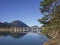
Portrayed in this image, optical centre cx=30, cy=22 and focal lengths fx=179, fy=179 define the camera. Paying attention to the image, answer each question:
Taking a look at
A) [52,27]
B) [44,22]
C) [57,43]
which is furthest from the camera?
[44,22]

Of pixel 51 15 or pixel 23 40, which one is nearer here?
pixel 51 15

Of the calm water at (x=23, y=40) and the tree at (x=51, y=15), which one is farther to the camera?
the calm water at (x=23, y=40)

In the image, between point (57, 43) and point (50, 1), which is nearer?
point (57, 43)

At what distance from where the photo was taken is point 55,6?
27.1m

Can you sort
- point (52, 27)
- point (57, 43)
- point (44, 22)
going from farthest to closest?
point (44, 22) < point (52, 27) < point (57, 43)

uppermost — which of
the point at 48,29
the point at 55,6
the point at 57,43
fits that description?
the point at 55,6

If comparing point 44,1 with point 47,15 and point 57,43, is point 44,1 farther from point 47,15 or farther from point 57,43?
point 57,43

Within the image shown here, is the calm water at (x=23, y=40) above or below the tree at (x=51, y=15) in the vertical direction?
below

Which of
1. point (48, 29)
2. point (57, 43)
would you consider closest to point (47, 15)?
point (48, 29)

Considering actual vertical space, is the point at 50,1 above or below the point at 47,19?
above

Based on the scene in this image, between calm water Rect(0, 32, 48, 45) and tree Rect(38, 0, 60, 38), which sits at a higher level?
tree Rect(38, 0, 60, 38)

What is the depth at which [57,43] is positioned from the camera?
20438 mm

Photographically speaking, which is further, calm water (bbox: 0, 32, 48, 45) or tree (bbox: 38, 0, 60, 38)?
calm water (bbox: 0, 32, 48, 45)

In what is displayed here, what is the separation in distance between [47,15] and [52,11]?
984mm
